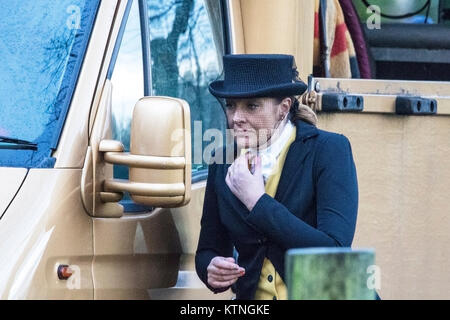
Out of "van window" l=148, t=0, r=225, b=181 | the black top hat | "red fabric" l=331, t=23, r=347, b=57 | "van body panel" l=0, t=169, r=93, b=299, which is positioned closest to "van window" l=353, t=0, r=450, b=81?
"red fabric" l=331, t=23, r=347, b=57

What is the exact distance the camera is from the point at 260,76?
3559 mm

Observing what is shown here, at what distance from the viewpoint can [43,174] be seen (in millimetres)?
2996

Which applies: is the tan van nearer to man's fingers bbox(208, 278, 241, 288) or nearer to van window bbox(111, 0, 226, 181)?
van window bbox(111, 0, 226, 181)

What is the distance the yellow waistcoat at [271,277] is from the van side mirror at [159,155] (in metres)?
0.49

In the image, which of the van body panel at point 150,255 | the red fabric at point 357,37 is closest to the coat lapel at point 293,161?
the van body panel at point 150,255

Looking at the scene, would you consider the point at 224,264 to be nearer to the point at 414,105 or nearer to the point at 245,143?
the point at 245,143

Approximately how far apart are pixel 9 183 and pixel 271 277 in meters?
0.98

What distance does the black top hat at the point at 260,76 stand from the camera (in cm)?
351

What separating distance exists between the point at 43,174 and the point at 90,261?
0.34 meters

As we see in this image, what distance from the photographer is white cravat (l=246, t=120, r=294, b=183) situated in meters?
3.49

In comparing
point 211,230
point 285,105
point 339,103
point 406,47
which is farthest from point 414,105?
point 406,47

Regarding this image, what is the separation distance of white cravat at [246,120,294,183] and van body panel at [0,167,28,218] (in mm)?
855

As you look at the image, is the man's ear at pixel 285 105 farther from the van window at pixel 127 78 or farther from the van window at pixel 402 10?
the van window at pixel 402 10
